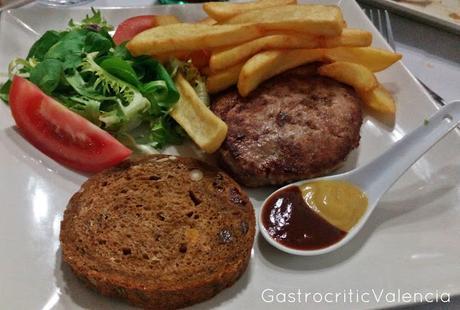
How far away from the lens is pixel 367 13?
3.60 meters

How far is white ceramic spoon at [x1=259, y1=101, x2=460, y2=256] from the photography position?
7.34ft

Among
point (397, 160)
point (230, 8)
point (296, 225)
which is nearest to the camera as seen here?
point (296, 225)

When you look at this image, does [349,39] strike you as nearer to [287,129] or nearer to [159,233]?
[287,129]

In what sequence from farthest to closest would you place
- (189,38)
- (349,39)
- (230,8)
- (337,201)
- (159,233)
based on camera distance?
(230,8) → (349,39) → (189,38) → (337,201) → (159,233)

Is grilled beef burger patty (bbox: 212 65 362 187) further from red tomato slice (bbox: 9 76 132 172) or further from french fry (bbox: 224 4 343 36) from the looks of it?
red tomato slice (bbox: 9 76 132 172)

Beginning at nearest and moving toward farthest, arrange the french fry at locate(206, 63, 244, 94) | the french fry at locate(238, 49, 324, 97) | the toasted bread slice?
1. the toasted bread slice
2. the french fry at locate(238, 49, 324, 97)
3. the french fry at locate(206, 63, 244, 94)

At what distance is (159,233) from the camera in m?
1.92

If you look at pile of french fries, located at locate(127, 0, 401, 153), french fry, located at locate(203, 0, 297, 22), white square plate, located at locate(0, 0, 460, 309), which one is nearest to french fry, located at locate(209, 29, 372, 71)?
pile of french fries, located at locate(127, 0, 401, 153)

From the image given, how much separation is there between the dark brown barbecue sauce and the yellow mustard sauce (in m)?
0.03

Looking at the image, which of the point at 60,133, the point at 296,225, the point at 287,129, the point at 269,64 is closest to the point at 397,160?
the point at 287,129

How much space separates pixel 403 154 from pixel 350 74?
530 mm

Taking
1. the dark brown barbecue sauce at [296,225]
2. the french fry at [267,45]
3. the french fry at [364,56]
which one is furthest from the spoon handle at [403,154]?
the french fry at [267,45]

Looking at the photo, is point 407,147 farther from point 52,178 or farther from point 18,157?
point 18,157

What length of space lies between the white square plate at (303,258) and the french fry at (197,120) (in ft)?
0.98
